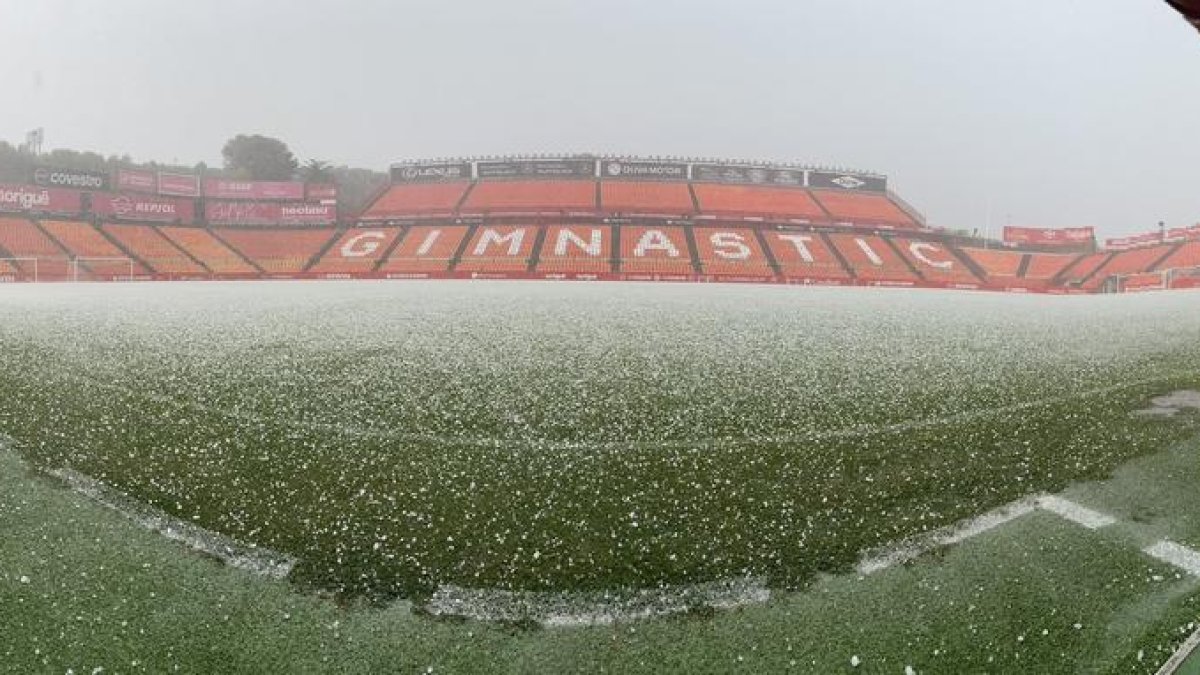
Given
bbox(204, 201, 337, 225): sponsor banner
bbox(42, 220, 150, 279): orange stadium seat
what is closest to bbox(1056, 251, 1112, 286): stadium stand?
bbox(204, 201, 337, 225): sponsor banner

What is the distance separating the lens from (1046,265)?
217 ft

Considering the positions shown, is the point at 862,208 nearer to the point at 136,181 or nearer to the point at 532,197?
the point at 532,197

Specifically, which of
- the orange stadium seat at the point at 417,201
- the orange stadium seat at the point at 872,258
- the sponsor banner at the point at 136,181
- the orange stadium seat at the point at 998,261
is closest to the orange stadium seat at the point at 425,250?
the orange stadium seat at the point at 417,201

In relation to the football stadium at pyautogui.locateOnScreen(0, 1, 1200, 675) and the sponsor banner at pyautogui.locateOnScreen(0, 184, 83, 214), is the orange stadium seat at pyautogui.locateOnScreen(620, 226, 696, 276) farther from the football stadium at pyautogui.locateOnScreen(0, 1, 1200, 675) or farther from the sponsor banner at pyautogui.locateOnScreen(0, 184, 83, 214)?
the sponsor banner at pyautogui.locateOnScreen(0, 184, 83, 214)

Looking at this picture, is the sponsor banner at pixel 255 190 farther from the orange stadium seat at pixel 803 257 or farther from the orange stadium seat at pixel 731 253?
the orange stadium seat at pixel 803 257

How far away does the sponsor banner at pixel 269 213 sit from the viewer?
70.8 meters

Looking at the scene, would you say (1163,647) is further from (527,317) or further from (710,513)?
(527,317)

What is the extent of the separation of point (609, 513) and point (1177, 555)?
437 cm

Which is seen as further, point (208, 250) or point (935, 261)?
point (935, 261)

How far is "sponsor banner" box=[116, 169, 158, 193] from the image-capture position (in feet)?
233

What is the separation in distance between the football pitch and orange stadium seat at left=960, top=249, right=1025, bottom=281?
57821 millimetres

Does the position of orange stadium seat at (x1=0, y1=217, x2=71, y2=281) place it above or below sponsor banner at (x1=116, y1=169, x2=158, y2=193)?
below

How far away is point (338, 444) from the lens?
7660 millimetres

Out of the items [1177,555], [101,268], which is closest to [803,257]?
[1177,555]
